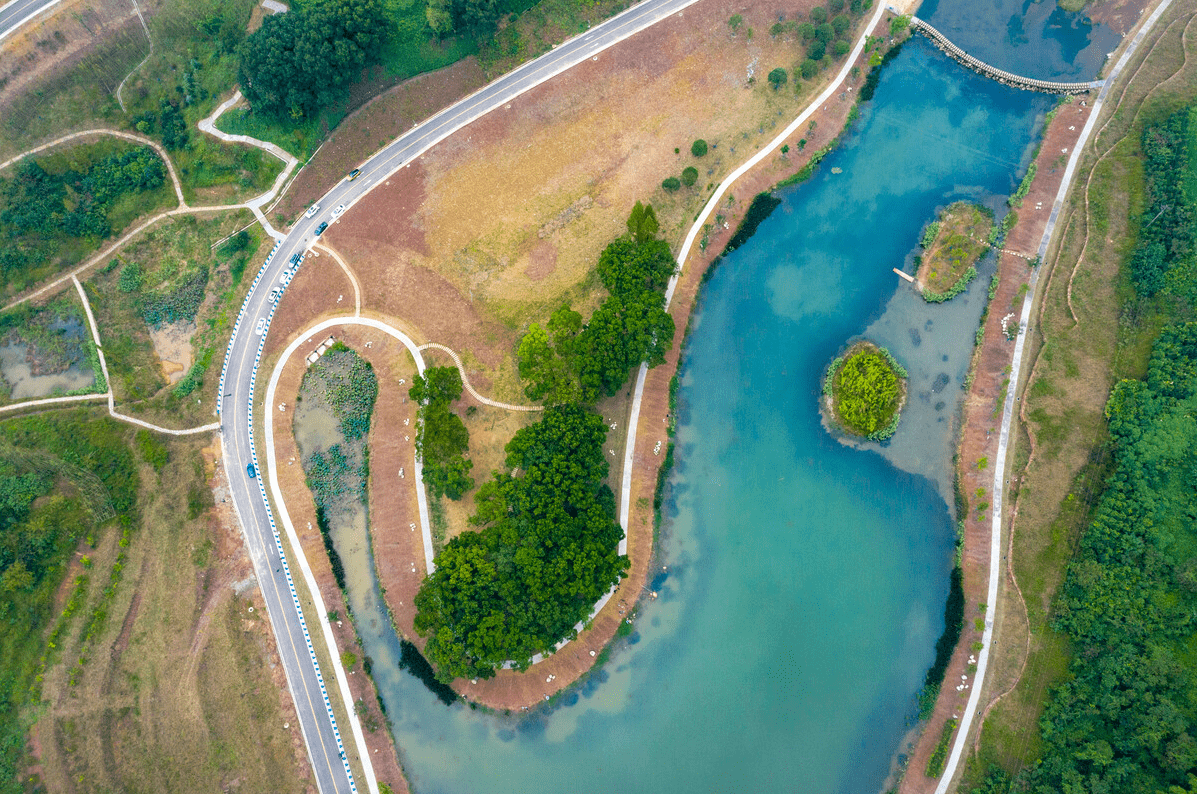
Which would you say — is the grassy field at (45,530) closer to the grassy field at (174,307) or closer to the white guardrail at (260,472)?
the grassy field at (174,307)

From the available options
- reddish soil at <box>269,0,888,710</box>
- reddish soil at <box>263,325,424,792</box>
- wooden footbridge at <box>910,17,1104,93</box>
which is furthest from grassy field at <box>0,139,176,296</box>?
wooden footbridge at <box>910,17,1104,93</box>

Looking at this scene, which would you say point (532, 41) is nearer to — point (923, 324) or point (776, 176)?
point (776, 176)

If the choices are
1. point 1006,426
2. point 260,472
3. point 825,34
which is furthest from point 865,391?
point 260,472

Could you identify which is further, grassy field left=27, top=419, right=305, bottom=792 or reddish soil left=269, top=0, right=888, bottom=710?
reddish soil left=269, top=0, right=888, bottom=710

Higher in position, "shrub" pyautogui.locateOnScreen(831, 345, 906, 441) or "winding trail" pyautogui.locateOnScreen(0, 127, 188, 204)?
"winding trail" pyautogui.locateOnScreen(0, 127, 188, 204)

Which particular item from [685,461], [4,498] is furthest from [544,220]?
[4,498]

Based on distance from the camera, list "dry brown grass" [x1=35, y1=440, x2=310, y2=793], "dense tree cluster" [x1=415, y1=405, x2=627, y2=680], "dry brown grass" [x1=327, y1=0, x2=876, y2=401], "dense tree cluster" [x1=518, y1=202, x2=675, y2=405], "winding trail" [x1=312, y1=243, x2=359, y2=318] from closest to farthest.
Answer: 1. "dense tree cluster" [x1=415, y1=405, x2=627, y2=680]
2. "dry brown grass" [x1=35, y1=440, x2=310, y2=793]
3. "dense tree cluster" [x1=518, y1=202, x2=675, y2=405]
4. "dry brown grass" [x1=327, y1=0, x2=876, y2=401]
5. "winding trail" [x1=312, y1=243, x2=359, y2=318]

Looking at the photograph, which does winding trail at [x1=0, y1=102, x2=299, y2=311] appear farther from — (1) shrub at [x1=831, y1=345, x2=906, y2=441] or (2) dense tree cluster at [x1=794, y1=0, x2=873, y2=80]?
(1) shrub at [x1=831, y1=345, x2=906, y2=441]
